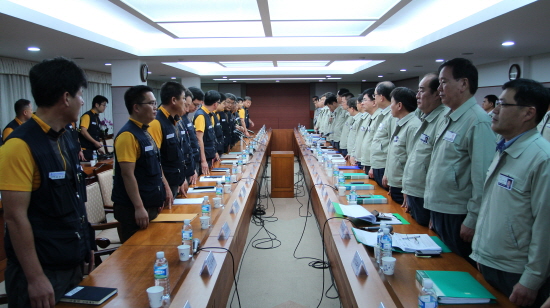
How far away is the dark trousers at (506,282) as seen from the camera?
144 cm

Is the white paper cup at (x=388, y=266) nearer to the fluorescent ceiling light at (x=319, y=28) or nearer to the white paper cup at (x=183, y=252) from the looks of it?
the white paper cup at (x=183, y=252)

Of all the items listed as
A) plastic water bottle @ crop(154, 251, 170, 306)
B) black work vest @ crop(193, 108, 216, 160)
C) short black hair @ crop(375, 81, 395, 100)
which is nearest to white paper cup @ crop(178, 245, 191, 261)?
plastic water bottle @ crop(154, 251, 170, 306)

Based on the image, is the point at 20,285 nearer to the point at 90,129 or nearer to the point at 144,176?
the point at 144,176

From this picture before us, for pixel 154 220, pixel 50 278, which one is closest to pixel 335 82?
pixel 154 220

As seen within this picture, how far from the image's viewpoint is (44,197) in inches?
57.1

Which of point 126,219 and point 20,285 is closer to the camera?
point 20,285

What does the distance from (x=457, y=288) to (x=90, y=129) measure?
6.26 m

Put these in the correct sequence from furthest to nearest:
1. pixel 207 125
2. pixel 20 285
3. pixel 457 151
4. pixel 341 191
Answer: pixel 207 125, pixel 341 191, pixel 457 151, pixel 20 285

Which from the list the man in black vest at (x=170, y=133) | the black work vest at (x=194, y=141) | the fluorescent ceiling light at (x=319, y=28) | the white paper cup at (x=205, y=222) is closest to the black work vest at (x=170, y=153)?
the man in black vest at (x=170, y=133)

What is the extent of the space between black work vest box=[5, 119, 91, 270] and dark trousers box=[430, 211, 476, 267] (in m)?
Answer: 1.87

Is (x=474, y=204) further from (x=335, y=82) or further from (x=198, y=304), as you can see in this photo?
(x=335, y=82)

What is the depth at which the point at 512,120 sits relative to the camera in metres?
1.58

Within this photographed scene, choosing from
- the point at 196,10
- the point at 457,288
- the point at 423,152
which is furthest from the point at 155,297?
the point at 196,10

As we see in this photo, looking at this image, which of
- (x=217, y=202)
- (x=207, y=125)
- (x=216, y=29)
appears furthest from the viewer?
(x=216, y=29)
